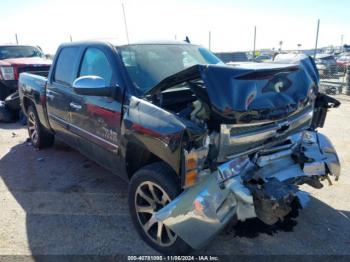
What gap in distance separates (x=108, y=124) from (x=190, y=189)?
132 centimetres

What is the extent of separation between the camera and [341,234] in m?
3.31

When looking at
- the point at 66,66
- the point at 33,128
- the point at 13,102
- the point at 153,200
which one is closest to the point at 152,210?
the point at 153,200

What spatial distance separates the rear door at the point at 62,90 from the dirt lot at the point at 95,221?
0.64m

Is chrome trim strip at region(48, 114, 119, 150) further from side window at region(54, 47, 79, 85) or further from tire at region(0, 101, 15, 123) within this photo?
tire at region(0, 101, 15, 123)

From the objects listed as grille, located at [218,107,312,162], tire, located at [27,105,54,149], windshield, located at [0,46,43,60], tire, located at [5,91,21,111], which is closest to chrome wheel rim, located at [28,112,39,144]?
tire, located at [27,105,54,149]

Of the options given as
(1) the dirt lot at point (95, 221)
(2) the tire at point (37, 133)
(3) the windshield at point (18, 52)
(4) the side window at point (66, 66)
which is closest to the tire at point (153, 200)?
(1) the dirt lot at point (95, 221)

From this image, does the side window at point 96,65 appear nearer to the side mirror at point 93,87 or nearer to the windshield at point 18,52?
the side mirror at point 93,87

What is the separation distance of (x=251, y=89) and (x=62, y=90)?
276 cm

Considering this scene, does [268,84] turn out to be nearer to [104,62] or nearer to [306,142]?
[306,142]

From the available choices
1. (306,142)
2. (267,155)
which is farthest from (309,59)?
(267,155)

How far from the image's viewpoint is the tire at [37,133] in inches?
231

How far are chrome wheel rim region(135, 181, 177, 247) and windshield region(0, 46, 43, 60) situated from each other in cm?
908

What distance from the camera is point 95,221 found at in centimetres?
360

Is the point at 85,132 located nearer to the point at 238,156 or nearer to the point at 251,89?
the point at 238,156
